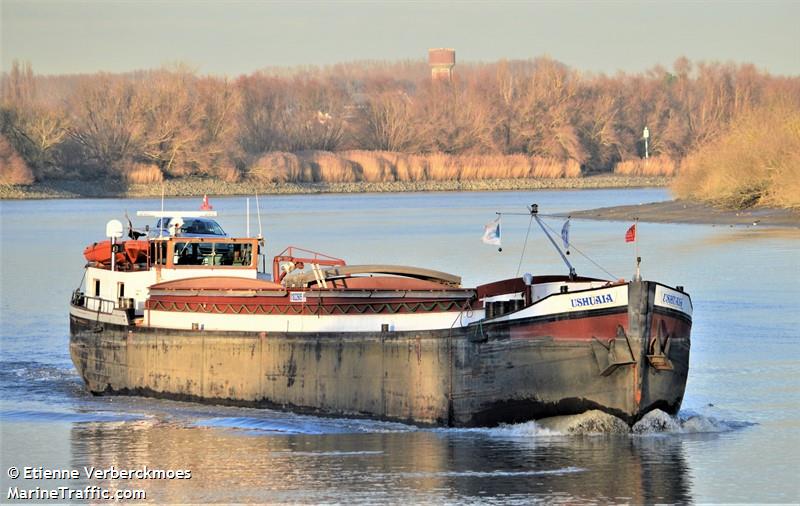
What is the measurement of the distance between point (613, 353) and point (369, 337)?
4581mm

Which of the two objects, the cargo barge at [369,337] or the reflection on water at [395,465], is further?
the cargo barge at [369,337]

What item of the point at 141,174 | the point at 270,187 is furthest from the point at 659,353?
the point at 270,187

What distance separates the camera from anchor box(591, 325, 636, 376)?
24.3 meters

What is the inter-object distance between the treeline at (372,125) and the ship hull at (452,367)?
9171 cm

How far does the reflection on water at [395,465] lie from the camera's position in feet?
69.5

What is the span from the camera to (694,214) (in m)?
78.6

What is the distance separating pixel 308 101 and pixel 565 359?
137762 mm

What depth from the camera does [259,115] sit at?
488ft

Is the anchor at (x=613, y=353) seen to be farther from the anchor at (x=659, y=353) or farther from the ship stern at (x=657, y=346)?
the anchor at (x=659, y=353)

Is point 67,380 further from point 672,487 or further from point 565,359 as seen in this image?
point 672,487

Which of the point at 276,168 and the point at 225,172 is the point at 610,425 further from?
the point at 276,168

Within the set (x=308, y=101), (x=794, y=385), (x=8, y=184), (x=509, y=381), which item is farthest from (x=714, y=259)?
(x=308, y=101)

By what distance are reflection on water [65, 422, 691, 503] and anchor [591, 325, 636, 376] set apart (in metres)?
1.18

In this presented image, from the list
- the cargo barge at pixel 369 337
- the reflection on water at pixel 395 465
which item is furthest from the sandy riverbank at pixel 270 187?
the reflection on water at pixel 395 465
